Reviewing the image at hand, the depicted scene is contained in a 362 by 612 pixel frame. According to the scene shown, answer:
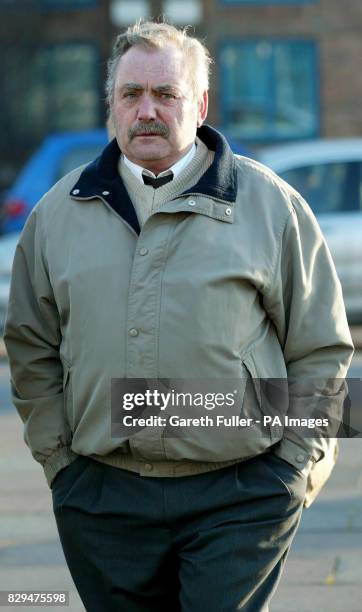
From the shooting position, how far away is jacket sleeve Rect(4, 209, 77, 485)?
3.38m

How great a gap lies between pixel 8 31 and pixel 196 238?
27.5 m

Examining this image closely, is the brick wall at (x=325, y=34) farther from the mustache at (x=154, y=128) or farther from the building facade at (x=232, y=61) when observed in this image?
the mustache at (x=154, y=128)

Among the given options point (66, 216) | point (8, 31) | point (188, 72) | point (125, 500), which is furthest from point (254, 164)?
point (8, 31)

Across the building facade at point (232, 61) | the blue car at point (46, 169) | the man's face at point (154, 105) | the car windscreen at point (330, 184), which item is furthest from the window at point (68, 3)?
the man's face at point (154, 105)

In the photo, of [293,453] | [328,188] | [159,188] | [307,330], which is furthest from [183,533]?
[328,188]

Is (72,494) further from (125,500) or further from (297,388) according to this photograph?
(297,388)

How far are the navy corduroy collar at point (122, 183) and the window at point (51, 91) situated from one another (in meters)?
27.1

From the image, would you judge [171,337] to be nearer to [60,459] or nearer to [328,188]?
[60,459]

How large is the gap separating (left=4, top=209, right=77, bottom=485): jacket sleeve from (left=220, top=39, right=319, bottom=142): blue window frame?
87.0 feet

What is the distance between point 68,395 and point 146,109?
2.43ft

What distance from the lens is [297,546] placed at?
222 inches

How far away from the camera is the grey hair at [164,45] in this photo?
3289 mm

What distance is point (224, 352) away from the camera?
3158 mm

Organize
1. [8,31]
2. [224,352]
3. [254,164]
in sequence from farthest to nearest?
1. [8,31]
2. [254,164]
3. [224,352]
